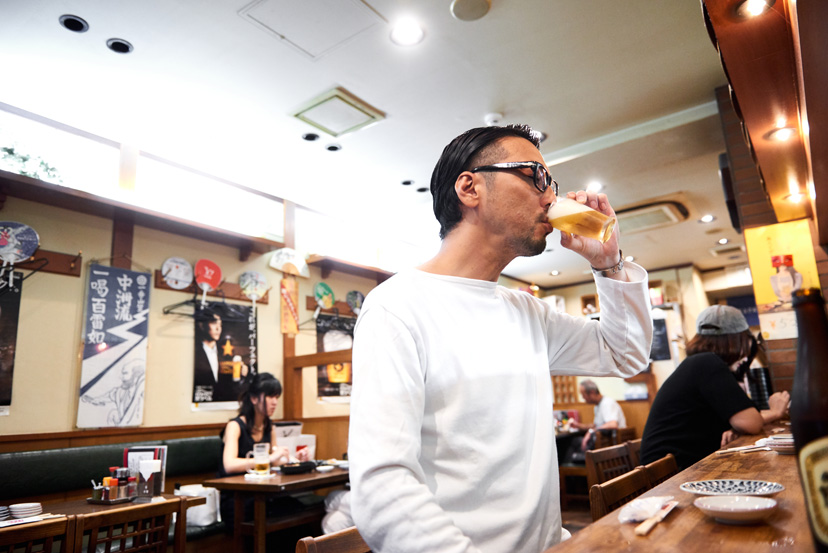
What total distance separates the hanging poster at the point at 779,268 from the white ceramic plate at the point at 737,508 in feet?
10.5

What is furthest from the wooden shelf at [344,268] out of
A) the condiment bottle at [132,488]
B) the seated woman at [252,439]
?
the condiment bottle at [132,488]

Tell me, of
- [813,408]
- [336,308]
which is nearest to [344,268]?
[336,308]

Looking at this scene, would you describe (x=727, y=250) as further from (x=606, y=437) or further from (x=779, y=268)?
(x=779, y=268)

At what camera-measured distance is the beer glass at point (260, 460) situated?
3334mm

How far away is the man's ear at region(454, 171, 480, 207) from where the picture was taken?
4.05 feet

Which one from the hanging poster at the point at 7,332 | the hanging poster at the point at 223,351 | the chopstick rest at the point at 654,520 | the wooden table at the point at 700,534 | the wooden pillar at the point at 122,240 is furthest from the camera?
the hanging poster at the point at 223,351

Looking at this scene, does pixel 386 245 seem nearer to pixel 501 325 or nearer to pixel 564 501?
pixel 564 501

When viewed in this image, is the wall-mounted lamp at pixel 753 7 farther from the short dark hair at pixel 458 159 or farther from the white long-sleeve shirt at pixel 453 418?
the white long-sleeve shirt at pixel 453 418

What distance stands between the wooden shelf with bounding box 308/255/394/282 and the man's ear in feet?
15.7

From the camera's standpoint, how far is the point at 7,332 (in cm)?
388

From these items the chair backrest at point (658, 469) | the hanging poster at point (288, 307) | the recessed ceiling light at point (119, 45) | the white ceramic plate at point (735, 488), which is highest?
the recessed ceiling light at point (119, 45)

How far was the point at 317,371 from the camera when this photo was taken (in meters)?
6.12

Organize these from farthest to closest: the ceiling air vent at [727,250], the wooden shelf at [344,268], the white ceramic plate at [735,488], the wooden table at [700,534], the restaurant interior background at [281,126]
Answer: the ceiling air vent at [727,250], the wooden shelf at [344,268], the restaurant interior background at [281,126], the white ceramic plate at [735,488], the wooden table at [700,534]

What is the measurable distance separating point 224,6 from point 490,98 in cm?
193
